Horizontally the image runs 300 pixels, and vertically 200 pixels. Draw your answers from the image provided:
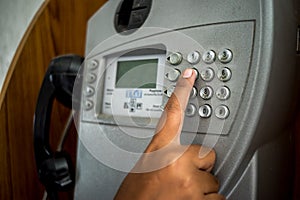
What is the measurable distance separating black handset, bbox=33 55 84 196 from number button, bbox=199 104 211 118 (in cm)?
28

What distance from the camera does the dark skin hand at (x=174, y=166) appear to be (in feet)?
1.54

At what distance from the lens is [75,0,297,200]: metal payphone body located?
0.47 m

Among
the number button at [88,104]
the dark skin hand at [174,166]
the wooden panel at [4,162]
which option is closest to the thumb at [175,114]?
the dark skin hand at [174,166]

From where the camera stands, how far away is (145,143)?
58 cm

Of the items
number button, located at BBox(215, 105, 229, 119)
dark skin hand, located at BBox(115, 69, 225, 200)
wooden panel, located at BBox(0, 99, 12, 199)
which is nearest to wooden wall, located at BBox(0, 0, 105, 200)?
wooden panel, located at BBox(0, 99, 12, 199)

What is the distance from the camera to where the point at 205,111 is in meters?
0.51

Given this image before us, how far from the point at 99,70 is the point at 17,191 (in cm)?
32

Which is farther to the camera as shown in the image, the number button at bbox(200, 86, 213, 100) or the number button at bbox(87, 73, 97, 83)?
the number button at bbox(87, 73, 97, 83)

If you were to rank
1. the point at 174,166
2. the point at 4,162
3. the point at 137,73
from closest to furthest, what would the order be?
1. the point at 174,166
2. the point at 137,73
3. the point at 4,162

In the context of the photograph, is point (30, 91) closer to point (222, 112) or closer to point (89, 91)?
point (89, 91)

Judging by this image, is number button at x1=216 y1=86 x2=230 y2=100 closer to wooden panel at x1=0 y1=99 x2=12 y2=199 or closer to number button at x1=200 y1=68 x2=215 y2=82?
number button at x1=200 y1=68 x2=215 y2=82

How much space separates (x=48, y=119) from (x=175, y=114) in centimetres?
34

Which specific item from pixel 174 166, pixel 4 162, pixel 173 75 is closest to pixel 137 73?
pixel 173 75

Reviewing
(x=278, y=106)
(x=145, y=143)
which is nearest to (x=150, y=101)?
(x=145, y=143)
